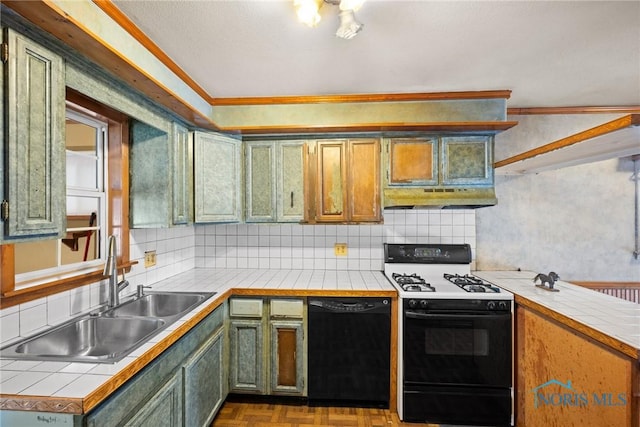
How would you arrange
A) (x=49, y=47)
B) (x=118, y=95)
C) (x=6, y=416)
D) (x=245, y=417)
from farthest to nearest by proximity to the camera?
(x=245, y=417), (x=118, y=95), (x=49, y=47), (x=6, y=416)

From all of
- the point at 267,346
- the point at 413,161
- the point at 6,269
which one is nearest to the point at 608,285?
the point at 413,161

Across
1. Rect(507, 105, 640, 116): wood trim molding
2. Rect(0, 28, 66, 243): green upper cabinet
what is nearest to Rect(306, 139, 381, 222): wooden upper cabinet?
Rect(507, 105, 640, 116): wood trim molding

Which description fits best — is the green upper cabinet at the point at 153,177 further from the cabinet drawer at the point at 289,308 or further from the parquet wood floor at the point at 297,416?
the parquet wood floor at the point at 297,416

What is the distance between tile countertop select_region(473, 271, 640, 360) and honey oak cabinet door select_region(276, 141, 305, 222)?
1.66 meters

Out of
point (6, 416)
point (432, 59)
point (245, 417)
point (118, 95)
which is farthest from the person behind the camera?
point (245, 417)

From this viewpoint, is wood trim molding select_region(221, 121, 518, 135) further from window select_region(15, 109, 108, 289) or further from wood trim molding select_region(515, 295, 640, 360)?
wood trim molding select_region(515, 295, 640, 360)

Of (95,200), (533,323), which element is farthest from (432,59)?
(95,200)

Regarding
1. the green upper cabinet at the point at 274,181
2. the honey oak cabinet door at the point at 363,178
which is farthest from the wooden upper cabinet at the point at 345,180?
the green upper cabinet at the point at 274,181

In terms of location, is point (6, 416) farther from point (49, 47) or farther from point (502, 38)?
point (502, 38)

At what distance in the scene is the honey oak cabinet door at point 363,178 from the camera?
245 centimetres

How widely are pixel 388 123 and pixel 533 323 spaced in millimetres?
1637

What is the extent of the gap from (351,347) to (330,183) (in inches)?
49.3

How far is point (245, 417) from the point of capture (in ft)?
7.02

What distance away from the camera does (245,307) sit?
7.28 ft
